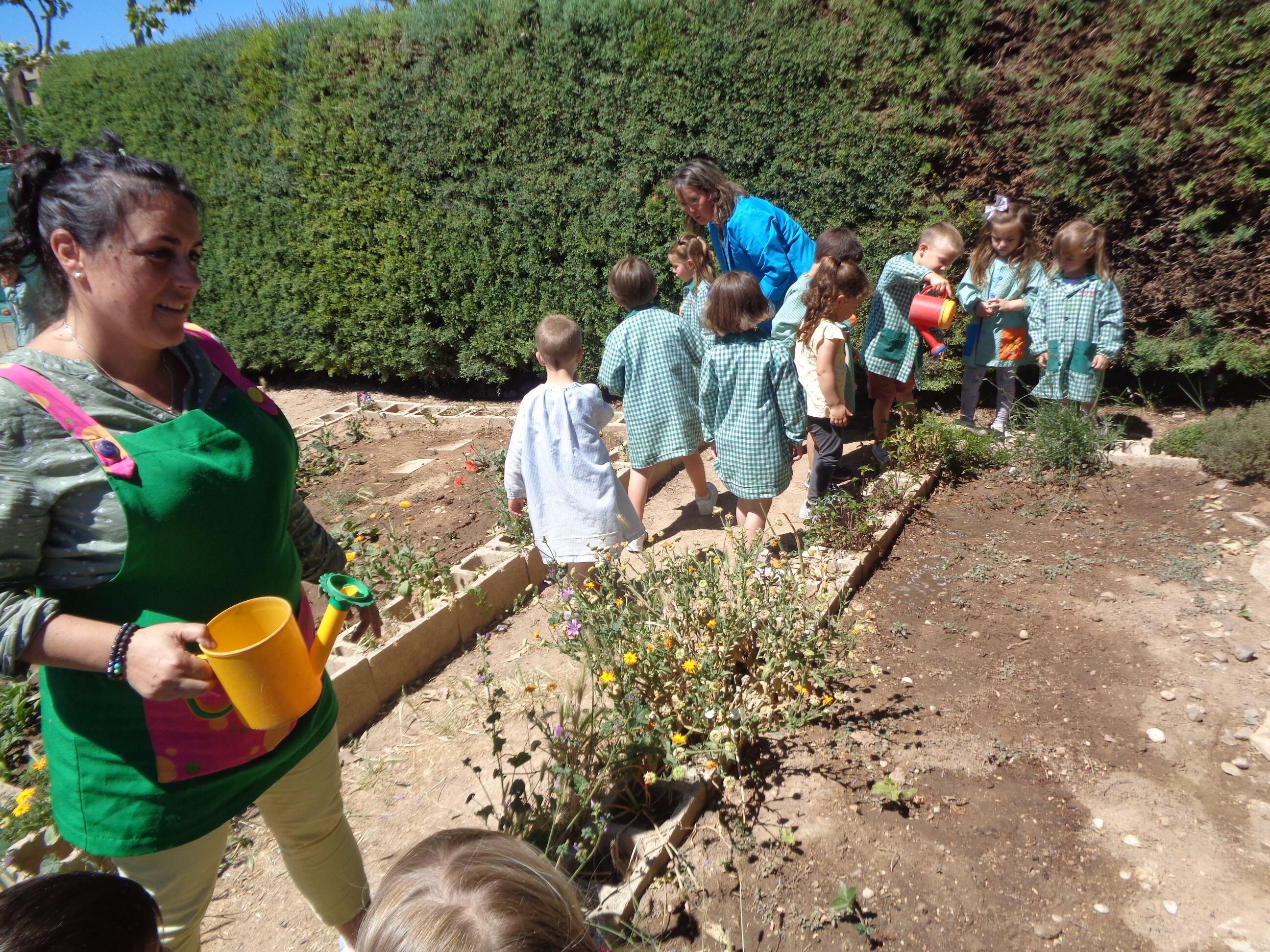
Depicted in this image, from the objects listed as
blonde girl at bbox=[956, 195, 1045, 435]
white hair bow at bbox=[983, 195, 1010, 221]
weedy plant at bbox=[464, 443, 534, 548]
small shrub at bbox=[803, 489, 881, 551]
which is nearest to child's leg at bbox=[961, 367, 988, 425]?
blonde girl at bbox=[956, 195, 1045, 435]

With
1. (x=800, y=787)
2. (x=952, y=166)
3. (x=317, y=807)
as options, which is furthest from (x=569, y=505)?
(x=952, y=166)

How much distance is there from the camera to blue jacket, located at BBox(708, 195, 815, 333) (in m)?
4.68

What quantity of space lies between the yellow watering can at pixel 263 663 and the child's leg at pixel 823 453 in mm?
3241

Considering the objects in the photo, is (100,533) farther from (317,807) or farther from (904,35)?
(904,35)

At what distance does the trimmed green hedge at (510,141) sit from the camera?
17.6ft

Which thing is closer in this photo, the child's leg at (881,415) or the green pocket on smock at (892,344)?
the green pocket on smock at (892,344)

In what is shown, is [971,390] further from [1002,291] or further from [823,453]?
[823,453]

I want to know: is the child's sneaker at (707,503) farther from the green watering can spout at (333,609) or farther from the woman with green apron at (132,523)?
the woman with green apron at (132,523)

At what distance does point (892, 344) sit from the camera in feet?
16.5

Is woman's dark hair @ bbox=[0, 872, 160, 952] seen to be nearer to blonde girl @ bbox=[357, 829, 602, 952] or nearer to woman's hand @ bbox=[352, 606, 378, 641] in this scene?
blonde girl @ bbox=[357, 829, 602, 952]

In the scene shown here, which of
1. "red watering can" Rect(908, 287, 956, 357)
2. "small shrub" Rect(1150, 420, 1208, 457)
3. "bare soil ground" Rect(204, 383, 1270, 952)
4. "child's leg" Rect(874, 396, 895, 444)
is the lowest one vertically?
"bare soil ground" Rect(204, 383, 1270, 952)

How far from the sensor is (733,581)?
120 inches

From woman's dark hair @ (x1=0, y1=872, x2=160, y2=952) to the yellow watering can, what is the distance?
12.5 inches

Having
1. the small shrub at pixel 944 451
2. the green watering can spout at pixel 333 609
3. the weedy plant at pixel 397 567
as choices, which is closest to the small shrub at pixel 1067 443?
the small shrub at pixel 944 451
